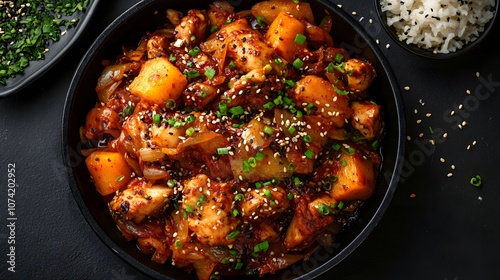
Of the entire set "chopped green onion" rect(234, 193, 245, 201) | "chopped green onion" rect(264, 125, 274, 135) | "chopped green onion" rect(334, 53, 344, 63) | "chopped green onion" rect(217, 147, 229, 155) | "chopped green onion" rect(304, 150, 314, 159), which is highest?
"chopped green onion" rect(334, 53, 344, 63)

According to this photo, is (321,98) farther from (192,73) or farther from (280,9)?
(192,73)

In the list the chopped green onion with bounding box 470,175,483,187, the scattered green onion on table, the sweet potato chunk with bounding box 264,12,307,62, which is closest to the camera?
the sweet potato chunk with bounding box 264,12,307,62

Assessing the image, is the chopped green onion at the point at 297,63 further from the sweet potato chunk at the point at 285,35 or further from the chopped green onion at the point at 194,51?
the chopped green onion at the point at 194,51

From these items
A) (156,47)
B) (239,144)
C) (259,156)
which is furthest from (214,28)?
(259,156)

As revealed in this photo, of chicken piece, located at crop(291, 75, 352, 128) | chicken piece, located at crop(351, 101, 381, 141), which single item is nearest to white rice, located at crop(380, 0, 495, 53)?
chicken piece, located at crop(351, 101, 381, 141)

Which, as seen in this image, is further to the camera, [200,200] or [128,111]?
[128,111]

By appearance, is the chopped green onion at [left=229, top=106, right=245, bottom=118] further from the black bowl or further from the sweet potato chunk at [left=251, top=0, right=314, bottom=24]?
the black bowl
